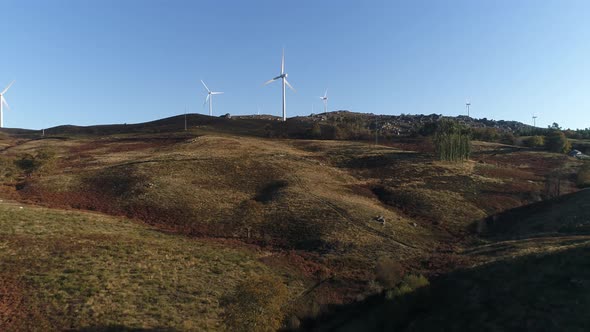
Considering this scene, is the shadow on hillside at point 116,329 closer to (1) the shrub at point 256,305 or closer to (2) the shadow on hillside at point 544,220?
(1) the shrub at point 256,305

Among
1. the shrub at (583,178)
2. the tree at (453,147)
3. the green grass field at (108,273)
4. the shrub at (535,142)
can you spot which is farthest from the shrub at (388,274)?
the shrub at (535,142)

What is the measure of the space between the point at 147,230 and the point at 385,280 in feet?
89.1

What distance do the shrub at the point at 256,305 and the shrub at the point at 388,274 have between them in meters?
7.52

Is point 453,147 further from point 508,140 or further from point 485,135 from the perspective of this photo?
point 485,135

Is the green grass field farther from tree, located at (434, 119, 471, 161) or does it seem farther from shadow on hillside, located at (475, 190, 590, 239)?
tree, located at (434, 119, 471, 161)

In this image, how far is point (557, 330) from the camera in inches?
674

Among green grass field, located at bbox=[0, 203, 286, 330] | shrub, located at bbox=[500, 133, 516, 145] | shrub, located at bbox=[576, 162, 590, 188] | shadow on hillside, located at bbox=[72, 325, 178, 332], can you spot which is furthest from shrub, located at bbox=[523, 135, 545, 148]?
shadow on hillside, located at bbox=[72, 325, 178, 332]

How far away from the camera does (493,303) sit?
21.0 meters

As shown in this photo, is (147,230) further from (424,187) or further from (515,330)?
(424,187)

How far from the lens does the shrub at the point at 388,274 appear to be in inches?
1231

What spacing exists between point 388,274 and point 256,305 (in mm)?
10618

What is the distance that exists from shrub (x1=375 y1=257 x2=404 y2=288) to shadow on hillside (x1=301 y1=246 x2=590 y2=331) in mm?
2425

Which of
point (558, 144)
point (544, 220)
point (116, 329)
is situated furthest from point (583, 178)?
point (116, 329)

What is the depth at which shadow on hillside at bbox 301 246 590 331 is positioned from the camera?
61.0 ft
